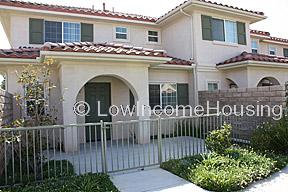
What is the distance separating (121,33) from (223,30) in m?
6.04

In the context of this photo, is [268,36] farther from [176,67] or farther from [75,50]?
[75,50]

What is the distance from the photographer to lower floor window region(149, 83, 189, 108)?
12878 mm

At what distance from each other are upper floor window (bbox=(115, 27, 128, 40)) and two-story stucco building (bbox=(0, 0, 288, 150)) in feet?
0.08

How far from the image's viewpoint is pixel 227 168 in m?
6.38

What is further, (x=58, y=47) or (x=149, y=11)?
(x=149, y=11)

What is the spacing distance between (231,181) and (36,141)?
16.6 feet

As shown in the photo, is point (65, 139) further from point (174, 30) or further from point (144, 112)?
point (174, 30)

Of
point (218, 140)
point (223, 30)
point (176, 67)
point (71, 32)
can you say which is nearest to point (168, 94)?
point (176, 67)

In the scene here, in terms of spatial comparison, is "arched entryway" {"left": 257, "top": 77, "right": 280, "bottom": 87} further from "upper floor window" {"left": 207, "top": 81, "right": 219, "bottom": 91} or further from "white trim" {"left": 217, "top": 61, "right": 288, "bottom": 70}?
"upper floor window" {"left": 207, "top": 81, "right": 219, "bottom": 91}

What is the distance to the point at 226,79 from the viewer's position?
1443cm

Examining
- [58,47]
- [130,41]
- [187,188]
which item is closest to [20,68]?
[58,47]

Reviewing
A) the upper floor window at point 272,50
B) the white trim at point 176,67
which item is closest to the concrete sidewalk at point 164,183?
the white trim at point 176,67

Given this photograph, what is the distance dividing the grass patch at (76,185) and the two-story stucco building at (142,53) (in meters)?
3.74

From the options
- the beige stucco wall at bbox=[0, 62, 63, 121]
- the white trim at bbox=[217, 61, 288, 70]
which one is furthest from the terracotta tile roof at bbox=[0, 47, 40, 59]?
the white trim at bbox=[217, 61, 288, 70]
